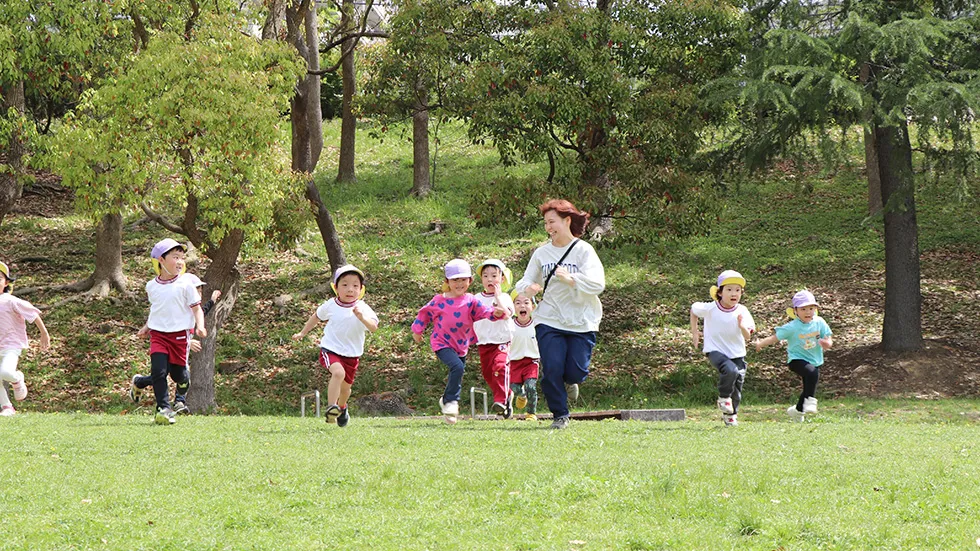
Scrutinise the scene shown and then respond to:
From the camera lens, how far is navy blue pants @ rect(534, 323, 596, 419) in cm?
1027

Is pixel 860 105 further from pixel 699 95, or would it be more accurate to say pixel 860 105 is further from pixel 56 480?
pixel 56 480

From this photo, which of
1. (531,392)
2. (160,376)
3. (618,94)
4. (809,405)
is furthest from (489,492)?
(618,94)

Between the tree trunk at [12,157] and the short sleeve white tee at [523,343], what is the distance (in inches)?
422

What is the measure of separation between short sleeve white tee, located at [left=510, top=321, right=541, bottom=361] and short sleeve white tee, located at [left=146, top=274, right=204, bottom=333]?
4.11 meters

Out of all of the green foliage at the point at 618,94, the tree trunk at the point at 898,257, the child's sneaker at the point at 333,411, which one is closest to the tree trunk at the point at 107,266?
the green foliage at the point at 618,94

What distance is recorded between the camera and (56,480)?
7539 millimetres

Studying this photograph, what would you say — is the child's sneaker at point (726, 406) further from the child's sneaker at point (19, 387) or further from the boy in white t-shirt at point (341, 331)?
the child's sneaker at point (19, 387)

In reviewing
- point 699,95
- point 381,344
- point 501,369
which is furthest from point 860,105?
point 381,344

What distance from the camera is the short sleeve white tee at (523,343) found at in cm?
1427

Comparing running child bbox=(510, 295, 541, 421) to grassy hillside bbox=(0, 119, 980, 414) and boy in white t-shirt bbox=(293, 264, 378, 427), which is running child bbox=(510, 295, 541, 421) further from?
grassy hillside bbox=(0, 119, 980, 414)

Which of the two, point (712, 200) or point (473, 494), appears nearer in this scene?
point (473, 494)

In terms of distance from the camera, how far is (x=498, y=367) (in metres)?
13.3

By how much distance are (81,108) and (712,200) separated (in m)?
10.8

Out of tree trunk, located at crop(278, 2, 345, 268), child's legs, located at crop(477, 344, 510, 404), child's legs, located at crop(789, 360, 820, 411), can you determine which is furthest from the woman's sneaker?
tree trunk, located at crop(278, 2, 345, 268)
